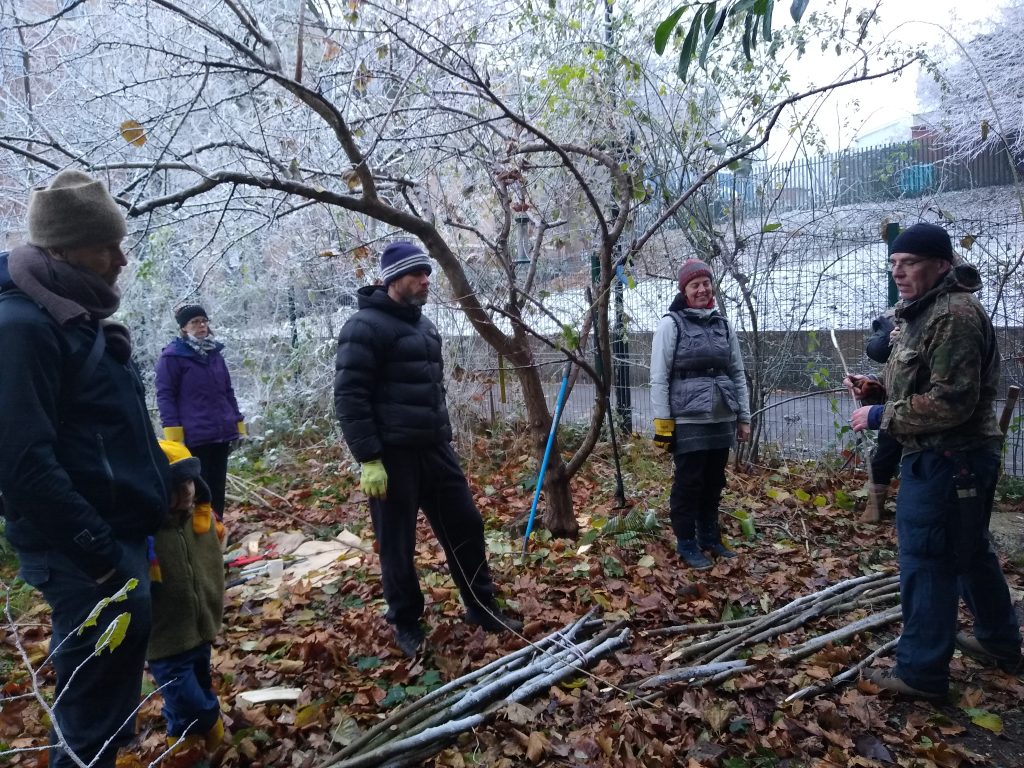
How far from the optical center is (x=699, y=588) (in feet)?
13.9

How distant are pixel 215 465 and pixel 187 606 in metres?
3.15

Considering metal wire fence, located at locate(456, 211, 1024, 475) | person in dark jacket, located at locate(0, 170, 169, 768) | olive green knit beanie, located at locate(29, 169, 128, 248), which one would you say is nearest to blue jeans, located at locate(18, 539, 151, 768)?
person in dark jacket, located at locate(0, 170, 169, 768)

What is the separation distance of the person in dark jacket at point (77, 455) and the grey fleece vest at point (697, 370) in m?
3.24

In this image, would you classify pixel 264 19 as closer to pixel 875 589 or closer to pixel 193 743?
pixel 193 743

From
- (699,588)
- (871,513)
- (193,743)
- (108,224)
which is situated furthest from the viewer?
(871,513)

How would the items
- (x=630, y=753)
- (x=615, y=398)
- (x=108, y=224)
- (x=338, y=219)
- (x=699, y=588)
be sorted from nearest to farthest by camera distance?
(x=108, y=224) < (x=630, y=753) < (x=699, y=588) < (x=338, y=219) < (x=615, y=398)

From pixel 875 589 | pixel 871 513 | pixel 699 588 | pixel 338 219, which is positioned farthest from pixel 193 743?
pixel 338 219

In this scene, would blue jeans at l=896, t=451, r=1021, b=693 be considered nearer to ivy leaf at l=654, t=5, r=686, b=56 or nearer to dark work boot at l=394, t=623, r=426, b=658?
ivy leaf at l=654, t=5, r=686, b=56

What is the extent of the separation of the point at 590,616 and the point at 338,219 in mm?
5325

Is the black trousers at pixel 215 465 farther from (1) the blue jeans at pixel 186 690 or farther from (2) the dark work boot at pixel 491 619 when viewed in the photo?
(1) the blue jeans at pixel 186 690

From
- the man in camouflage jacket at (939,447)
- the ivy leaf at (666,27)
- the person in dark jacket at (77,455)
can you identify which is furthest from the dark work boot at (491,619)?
the ivy leaf at (666,27)

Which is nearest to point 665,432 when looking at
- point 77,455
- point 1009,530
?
point 1009,530

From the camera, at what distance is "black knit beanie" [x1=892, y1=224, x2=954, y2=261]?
2938 millimetres

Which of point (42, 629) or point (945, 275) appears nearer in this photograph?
point (945, 275)
